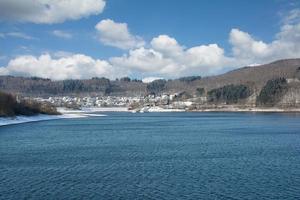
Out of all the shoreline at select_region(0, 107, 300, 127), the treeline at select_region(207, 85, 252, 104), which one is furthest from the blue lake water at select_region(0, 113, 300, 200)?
the treeline at select_region(207, 85, 252, 104)

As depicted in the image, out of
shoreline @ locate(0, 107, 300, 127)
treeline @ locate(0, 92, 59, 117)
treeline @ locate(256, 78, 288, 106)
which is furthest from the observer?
treeline @ locate(256, 78, 288, 106)

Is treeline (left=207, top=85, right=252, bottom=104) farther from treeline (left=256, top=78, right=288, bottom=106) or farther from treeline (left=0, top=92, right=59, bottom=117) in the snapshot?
treeline (left=0, top=92, right=59, bottom=117)

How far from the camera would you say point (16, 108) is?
297ft

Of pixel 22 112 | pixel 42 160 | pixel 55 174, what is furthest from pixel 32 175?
pixel 22 112

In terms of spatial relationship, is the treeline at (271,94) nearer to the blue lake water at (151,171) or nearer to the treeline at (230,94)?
the treeline at (230,94)

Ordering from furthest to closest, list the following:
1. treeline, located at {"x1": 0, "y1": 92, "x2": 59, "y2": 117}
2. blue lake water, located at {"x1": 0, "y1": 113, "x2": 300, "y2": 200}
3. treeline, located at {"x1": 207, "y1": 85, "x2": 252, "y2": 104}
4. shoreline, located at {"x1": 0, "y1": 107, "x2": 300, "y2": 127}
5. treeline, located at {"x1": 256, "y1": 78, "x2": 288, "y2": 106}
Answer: treeline, located at {"x1": 207, "y1": 85, "x2": 252, "y2": 104} → treeline, located at {"x1": 256, "y1": 78, "x2": 288, "y2": 106} → treeline, located at {"x1": 0, "y1": 92, "x2": 59, "y2": 117} → shoreline, located at {"x1": 0, "y1": 107, "x2": 300, "y2": 127} → blue lake water, located at {"x1": 0, "y1": 113, "x2": 300, "y2": 200}

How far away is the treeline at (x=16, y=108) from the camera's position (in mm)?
80412

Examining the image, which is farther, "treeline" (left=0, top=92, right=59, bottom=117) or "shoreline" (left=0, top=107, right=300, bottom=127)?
"treeline" (left=0, top=92, right=59, bottom=117)

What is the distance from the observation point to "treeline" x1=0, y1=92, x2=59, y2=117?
264 ft

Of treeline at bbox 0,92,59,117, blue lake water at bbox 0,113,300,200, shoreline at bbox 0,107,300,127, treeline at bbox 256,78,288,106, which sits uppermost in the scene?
treeline at bbox 256,78,288,106

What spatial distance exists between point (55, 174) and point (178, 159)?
9260 millimetres

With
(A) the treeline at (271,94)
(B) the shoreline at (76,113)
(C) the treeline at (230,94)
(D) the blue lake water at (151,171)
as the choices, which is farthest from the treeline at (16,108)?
(C) the treeline at (230,94)

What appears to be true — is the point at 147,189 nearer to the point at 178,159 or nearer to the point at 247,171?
the point at 247,171

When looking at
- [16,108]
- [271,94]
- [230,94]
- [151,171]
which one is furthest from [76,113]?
[151,171]
